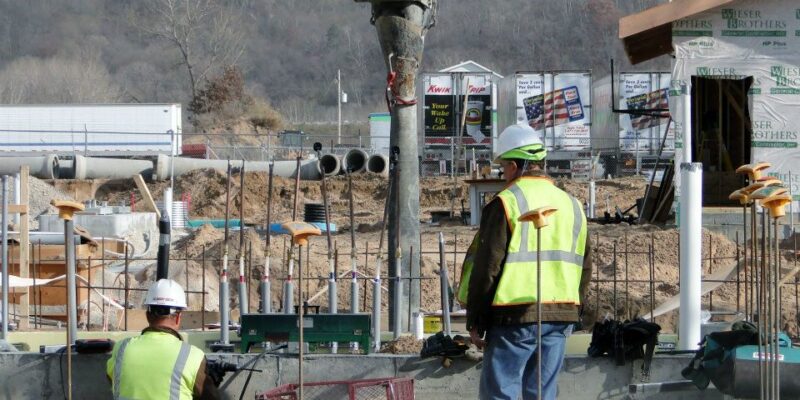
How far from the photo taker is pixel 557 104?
36375 millimetres

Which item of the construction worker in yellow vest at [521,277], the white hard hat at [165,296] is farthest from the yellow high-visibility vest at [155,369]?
the construction worker in yellow vest at [521,277]

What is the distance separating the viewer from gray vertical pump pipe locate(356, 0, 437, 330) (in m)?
10.0

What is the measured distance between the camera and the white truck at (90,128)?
135ft

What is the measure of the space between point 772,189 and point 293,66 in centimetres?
10137

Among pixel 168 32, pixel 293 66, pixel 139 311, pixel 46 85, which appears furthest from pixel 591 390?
pixel 293 66

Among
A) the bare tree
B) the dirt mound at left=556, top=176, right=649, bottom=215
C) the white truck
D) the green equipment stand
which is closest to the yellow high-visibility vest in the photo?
the green equipment stand

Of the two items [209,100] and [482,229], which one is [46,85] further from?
[482,229]

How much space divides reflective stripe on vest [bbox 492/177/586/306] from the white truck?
1364 inches

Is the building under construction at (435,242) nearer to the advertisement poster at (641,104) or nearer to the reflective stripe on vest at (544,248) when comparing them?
the advertisement poster at (641,104)

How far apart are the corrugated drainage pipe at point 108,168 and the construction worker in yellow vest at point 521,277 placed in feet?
92.9

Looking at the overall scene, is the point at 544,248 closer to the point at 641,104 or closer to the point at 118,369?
the point at 118,369

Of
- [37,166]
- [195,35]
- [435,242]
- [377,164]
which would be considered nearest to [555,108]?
[377,164]

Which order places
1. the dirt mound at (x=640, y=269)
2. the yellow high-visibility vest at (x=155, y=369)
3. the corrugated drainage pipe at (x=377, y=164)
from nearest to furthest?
the yellow high-visibility vest at (x=155, y=369) → the dirt mound at (x=640, y=269) → the corrugated drainage pipe at (x=377, y=164)

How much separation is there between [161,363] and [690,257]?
11.5 ft
